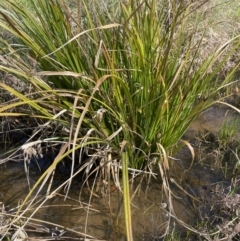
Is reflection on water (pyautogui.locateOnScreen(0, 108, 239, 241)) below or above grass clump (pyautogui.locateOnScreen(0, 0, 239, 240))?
below

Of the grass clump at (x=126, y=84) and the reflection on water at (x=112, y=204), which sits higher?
the grass clump at (x=126, y=84)

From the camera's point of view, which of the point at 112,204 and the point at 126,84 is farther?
the point at 112,204

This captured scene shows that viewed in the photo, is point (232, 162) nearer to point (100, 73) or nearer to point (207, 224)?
point (207, 224)

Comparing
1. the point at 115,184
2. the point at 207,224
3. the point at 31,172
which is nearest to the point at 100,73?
the point at 115,184

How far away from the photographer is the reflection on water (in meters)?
2.10

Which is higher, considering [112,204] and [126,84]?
[126,84]

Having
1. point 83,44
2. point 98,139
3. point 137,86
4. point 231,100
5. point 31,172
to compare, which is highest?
point 83,44

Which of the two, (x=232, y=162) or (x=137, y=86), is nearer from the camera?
(x=137, y=86)

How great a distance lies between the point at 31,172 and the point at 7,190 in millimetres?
176

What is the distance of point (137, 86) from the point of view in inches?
84.6

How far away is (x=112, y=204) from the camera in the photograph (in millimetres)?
2240

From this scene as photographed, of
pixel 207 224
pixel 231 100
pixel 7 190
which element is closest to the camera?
pixel 207 224

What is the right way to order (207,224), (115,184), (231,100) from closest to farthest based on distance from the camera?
(207,224)
(115,184)
(231,100)

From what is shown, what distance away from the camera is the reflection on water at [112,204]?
2.10 meters
